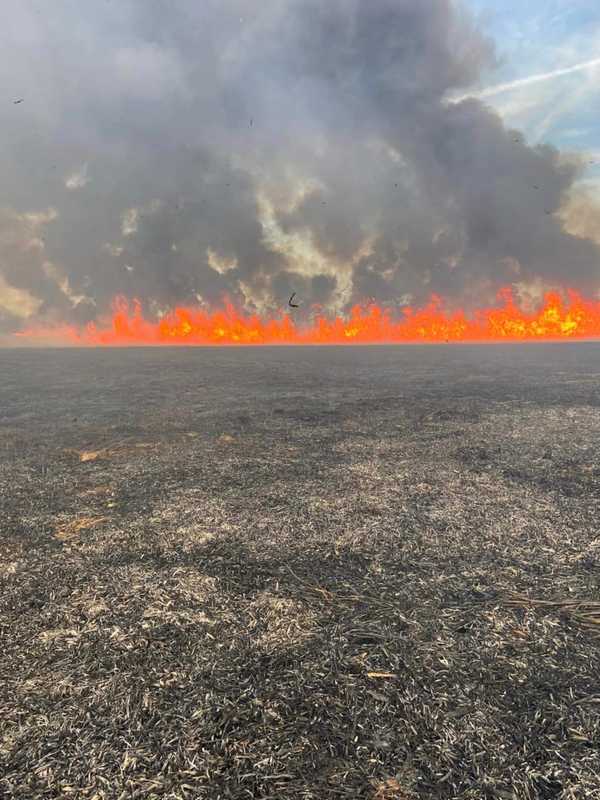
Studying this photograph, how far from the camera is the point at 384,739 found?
4.48 m

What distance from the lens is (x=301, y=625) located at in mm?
6293

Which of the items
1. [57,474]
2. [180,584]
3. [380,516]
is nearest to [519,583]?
[380,516]

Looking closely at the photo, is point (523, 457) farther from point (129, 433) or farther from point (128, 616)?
point (129, 433)

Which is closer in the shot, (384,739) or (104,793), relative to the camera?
(104,793)

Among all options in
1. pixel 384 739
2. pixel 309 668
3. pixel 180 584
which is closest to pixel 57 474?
pixel 180 584

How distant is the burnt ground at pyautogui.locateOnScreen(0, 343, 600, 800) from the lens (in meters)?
4.22

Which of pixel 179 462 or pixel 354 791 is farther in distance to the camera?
pixel 179 462

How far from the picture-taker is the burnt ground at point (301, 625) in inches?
166

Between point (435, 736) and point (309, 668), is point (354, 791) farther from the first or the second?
point (309, 668)

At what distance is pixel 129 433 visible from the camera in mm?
19062

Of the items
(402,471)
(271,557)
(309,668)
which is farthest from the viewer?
(402,471)

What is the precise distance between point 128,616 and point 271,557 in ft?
9.03

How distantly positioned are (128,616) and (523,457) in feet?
43.1

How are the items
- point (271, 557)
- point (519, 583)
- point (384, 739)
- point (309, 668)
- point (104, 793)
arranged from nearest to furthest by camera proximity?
point (104, 793)
point (384, 739)
point (309, 668)
point (519, 583)
point (271, 557)
